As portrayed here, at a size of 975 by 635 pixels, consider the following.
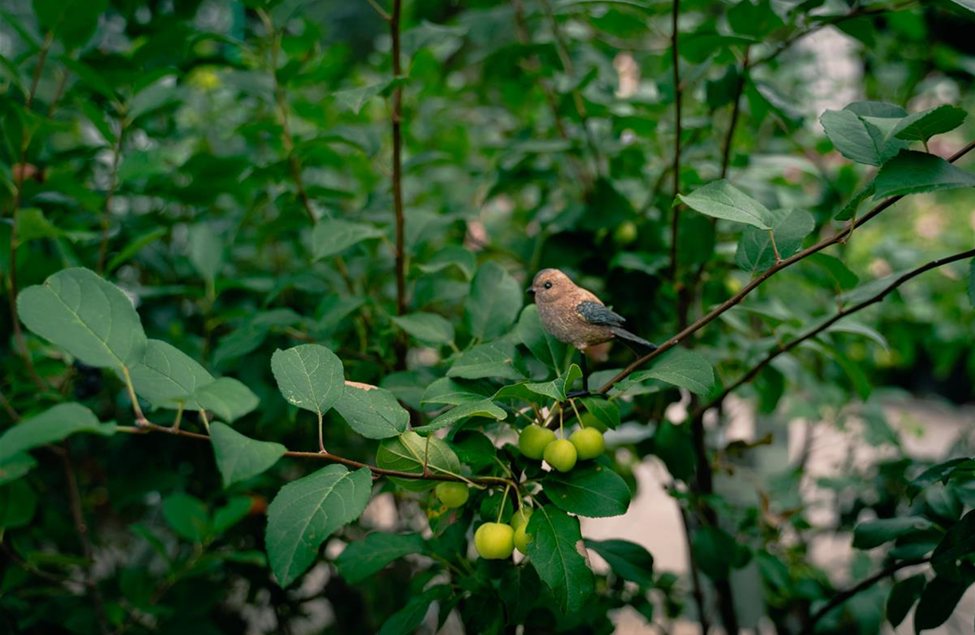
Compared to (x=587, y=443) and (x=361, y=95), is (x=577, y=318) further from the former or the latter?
(x=361, y=95)

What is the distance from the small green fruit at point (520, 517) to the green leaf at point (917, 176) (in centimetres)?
30

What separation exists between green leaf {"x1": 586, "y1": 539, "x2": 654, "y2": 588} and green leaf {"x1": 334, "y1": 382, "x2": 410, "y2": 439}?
0.25m

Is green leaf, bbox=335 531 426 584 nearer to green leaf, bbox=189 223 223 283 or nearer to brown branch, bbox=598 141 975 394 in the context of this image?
brown branch, bbox=598 141 975 394

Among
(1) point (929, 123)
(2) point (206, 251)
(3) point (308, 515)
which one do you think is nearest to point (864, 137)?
(1) point (929, 123)

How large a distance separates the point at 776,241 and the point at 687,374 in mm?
121

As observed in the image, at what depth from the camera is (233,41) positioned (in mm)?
670

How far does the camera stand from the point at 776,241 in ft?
1.47

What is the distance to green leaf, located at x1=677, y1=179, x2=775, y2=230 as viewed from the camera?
398 millimetres

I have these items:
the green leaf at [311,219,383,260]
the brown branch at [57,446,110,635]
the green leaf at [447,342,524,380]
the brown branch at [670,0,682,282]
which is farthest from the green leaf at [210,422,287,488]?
the brown branch at [57,446,110,635]

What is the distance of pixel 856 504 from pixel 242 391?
1.13 m

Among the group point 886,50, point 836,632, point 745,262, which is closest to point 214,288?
point 745,262

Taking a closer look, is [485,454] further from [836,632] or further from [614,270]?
[836,632]

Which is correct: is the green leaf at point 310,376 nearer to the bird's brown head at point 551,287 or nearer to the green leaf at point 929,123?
the bird's brown head at point 551,287

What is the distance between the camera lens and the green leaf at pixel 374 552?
529mm
